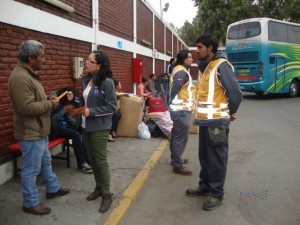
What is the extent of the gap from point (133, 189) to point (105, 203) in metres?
0.68

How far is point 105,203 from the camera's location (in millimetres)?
3891

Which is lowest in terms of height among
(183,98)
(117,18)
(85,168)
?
(85,168)

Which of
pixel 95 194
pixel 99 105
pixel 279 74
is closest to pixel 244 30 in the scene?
pixel 279 74

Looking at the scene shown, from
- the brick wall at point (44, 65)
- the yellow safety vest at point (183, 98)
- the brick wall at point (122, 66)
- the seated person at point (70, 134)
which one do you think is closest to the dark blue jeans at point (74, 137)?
the seated person at point (70, 134)

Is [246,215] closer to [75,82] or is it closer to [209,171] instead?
[209,171]

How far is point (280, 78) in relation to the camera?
630 inches

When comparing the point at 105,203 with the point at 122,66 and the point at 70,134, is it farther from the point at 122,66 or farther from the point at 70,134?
the point at 122,66

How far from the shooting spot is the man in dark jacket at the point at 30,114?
3.41m

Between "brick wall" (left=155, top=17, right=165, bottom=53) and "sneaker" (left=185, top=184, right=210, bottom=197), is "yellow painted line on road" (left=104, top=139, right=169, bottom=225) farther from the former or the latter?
"brick wall" (left=155, top=17, right=165, bottom=53)

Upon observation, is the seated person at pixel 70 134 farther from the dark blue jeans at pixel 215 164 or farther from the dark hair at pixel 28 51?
the dark blue jeans at pixel 215 164

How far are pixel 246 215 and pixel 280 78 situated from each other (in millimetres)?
13406

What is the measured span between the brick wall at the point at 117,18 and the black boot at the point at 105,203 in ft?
17.9

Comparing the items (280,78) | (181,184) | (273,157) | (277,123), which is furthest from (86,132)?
(280,78)

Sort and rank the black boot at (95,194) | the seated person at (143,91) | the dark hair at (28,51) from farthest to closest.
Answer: the seated person at (143,91) < the black boot at (95,194) < the dark hair at (28,51)
